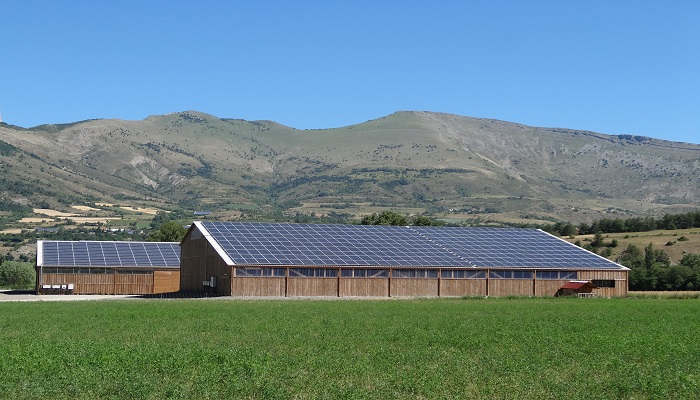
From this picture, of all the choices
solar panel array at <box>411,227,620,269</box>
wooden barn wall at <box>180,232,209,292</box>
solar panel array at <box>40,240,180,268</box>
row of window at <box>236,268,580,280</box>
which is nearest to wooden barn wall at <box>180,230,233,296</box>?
→ wooden barn wall at <box>180,232,209,292</box>

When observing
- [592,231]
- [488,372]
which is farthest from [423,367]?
[592,231]

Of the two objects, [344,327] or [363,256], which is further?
[363,256]

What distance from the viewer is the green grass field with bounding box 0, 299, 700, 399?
22.0m

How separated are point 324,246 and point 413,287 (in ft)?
29.0

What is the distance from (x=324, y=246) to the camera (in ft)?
260

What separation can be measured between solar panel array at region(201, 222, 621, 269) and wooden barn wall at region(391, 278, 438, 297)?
1.39 m

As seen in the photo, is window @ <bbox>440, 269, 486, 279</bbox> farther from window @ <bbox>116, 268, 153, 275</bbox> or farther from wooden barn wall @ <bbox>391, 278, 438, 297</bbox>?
window @ <bbox>116, 268, 153, 275</bbox>

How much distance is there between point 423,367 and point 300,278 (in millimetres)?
48366

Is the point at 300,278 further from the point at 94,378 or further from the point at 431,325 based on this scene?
the point at 94,378

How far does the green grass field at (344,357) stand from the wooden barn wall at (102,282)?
4117cm

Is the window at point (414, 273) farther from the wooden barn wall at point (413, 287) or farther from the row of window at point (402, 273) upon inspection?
the wooden barn wall at point (413, 287)

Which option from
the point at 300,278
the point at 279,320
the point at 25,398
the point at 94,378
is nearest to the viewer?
the point at 25,398

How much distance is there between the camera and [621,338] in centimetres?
3425

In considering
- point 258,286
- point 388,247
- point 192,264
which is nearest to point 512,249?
point 388,247
